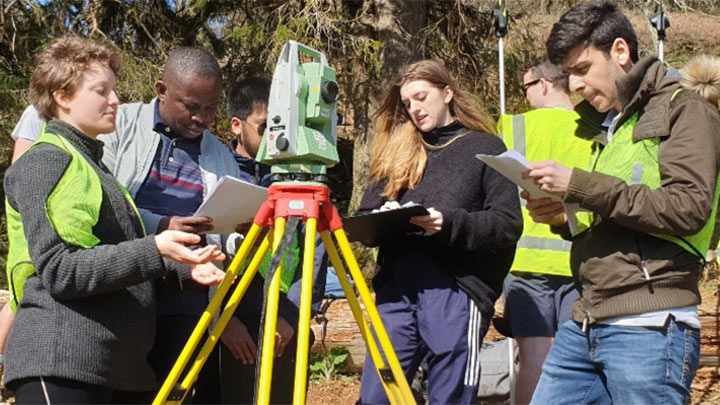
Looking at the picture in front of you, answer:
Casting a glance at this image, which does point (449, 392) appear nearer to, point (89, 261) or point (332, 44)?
point (89, 261)

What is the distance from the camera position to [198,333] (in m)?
2.67

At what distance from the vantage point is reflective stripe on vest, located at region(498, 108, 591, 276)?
4430 millimetres

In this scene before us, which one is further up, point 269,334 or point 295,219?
point 295,219

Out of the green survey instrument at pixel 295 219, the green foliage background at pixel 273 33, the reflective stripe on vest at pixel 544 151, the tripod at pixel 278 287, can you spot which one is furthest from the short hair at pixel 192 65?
the green foliage background at pixel 273 33

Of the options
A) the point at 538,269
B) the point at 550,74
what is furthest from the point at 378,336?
the point at 550,74

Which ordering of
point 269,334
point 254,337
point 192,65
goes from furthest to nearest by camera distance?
point 254,337
point 192,65
point 269,334

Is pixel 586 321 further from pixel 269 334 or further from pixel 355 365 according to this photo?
pixel 355 365

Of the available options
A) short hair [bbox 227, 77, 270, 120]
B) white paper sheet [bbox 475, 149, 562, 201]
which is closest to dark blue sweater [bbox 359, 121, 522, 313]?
white paper sheet [bbox 475, 149, 562, 201]

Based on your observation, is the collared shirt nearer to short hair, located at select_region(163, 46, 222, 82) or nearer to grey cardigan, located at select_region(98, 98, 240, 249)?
grey cardigan, located at select_region(98, 98, 240, 249)

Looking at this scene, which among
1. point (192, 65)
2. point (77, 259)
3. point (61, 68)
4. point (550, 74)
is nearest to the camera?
point (77, 259)

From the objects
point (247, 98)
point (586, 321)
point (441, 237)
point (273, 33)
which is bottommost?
point (586, 321)

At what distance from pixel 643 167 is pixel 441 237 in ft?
2.96

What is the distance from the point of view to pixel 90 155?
2719 mm

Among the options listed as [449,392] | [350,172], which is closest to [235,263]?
[449,392]
